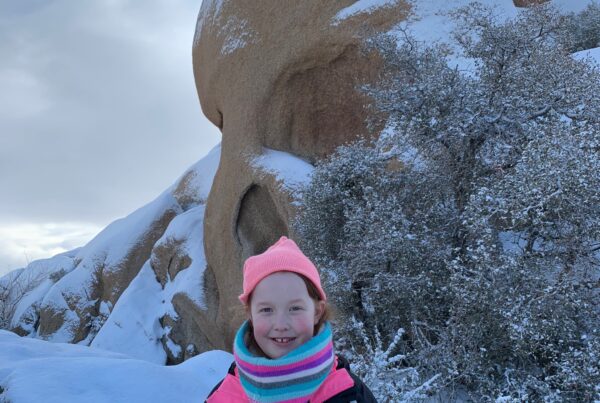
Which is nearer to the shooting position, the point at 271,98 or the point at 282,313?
the point at 282,313

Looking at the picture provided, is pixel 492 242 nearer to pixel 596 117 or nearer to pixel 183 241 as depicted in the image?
pixel 596 117

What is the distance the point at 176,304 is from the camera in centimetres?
1791

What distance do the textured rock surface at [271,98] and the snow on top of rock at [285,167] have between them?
0.24 m

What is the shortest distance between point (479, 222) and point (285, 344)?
5.28 metres

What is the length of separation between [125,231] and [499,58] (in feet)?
60.1

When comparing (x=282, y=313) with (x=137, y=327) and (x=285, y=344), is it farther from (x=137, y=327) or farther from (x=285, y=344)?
(x=137, y=327)

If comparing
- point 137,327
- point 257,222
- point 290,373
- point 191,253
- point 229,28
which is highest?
point 290,373

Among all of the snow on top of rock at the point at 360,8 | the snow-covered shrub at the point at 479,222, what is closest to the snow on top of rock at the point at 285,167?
the snow-covered shrub at the point at 479,222

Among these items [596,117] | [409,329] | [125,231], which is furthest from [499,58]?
[125,231]

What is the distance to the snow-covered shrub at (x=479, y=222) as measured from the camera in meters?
6.45

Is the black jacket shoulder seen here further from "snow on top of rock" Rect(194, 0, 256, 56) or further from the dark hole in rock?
"snow on top of rock" Rect(194, 0, 256, 56)

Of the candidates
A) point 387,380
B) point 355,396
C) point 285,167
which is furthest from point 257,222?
point 355,396

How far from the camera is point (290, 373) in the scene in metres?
2.11

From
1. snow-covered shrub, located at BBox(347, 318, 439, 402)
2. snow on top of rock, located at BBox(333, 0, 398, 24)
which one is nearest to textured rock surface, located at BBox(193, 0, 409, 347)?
snow on top of rock, located at BBox(333, 0, 398, 24)
